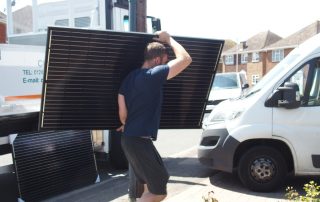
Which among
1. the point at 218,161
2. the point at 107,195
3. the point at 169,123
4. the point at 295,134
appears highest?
the point at 169,123

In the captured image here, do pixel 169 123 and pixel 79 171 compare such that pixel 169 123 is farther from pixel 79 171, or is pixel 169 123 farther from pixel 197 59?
pixel 79 171

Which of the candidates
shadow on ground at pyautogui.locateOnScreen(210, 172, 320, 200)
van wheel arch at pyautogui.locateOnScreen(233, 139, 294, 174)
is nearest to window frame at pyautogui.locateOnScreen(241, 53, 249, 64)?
shadow on ground at pyautogui.locateOnScreen(210, 172, 320, 200)

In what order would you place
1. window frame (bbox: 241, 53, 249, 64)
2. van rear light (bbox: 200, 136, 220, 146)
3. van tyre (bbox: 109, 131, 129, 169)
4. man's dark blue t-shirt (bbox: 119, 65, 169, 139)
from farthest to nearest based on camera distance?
window frame (bbox: 241, 53, 249, 64) < van tyre (bbox: 109, 131, 129, 169) < van rear light (bbox: 200, 136, 220, 146) < man's dark blue t-shirt (bbox: 119, 65, 169, 139)

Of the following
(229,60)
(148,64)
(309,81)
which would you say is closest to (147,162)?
(148,64)

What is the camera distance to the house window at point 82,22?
708cm

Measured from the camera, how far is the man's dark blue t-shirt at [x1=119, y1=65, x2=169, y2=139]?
11.7 ft

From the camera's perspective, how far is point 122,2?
719 cm

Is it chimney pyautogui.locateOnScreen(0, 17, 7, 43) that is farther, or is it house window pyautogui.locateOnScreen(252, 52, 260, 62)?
house window pyautogui.locateOnScreen(252, 52, 260, 62)

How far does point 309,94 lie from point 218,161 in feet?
5.31

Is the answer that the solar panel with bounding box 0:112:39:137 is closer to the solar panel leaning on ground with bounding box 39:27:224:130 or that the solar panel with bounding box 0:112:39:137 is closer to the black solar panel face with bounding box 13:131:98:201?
the black solar panel face with bounding box 13:131:98:201

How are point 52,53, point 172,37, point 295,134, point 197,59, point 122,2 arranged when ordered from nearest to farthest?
1. point 52,53
2. point 172,37
3. point 197,59
4. point 295,134
5. point 122,2

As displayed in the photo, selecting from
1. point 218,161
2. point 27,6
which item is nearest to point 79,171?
point 218,161

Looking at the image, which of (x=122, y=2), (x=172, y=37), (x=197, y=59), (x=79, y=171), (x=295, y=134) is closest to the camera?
(x=172, y=37)

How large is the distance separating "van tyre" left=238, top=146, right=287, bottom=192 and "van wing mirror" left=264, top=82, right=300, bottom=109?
67 centimetres
